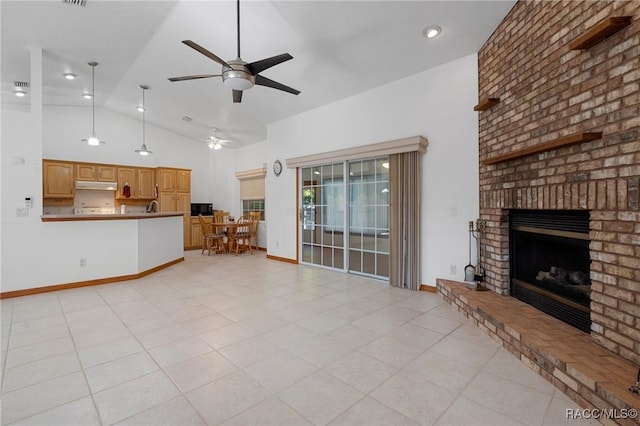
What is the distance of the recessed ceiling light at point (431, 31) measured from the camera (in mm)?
3152

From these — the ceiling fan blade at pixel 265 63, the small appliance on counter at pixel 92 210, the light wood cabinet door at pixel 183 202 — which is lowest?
the small appliance on counter at pixel 92 210

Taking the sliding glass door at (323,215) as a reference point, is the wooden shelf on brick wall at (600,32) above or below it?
above

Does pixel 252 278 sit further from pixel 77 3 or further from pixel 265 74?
pixel 77 3

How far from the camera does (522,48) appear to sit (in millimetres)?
2758

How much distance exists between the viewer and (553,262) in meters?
2.77

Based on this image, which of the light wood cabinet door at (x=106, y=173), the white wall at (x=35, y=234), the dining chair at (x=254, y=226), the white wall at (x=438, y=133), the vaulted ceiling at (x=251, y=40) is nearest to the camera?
the vaulted ceiling at (x=251, y=40)

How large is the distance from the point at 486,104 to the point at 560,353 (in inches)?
99.3

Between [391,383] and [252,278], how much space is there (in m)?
3.31

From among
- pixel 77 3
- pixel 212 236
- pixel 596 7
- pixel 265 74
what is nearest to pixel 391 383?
pixel 596 7

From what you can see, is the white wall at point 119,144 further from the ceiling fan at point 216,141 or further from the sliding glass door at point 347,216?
the sliding glass door at point 347,216

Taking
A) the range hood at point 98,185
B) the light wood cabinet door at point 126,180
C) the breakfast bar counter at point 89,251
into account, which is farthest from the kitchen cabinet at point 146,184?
the breakfast bar counter at point 89,251

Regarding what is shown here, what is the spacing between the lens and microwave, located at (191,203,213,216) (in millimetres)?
8377

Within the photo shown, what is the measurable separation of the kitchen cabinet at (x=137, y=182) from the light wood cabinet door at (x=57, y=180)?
930mm

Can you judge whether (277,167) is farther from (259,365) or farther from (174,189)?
(259,365)
